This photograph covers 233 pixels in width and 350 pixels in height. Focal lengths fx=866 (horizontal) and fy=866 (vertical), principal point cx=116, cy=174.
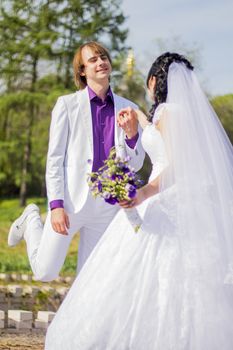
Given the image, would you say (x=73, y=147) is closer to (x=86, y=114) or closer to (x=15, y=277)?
(x=86, y=114)

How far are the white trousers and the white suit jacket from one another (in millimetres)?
97

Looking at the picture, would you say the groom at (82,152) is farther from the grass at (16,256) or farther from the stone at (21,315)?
the grass at (16,256)

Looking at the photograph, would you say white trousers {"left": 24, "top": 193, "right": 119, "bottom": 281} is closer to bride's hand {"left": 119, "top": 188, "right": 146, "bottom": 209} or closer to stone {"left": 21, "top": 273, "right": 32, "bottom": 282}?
bride's hand {"left": 119, "top": 188, "right": 146, "bottom": 209}

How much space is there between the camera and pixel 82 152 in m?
6.48

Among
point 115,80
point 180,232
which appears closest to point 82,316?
point 180,232

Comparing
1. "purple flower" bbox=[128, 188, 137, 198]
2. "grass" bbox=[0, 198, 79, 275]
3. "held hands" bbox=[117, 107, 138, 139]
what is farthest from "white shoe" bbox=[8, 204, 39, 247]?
"grass" bbox=[0, 198, 79, 275]

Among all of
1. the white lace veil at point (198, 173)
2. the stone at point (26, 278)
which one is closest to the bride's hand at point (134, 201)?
the white lace veil at point (198, 173)

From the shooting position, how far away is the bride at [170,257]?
18.0ft

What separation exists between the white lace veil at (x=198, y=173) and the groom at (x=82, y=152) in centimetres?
49

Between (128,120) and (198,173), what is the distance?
77cm

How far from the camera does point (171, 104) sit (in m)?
5.89

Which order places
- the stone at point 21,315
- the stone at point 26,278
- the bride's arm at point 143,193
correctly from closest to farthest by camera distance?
the bride's arm at point 143,193 < the stone at point 21,315 < the stone at point 26,278

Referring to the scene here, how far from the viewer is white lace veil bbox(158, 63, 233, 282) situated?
5.69 metres

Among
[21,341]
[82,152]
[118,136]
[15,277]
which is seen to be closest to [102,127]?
[118,136]
